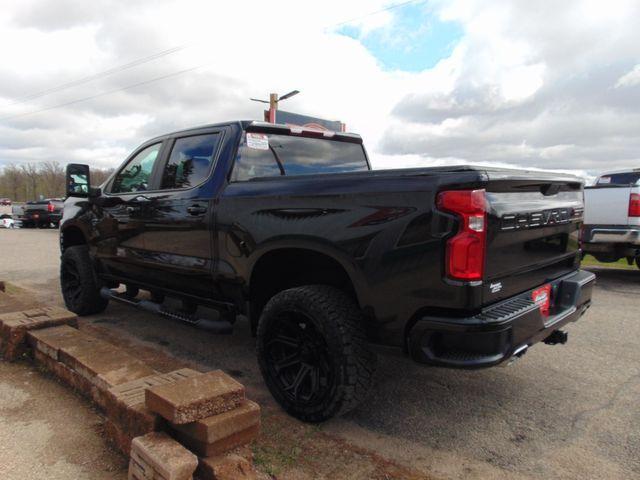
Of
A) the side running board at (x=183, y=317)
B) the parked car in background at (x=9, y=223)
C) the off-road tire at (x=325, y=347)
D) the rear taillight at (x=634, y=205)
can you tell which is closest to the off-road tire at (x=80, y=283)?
the side running board at (x=183, y=317)

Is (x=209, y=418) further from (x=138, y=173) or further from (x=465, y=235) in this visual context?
(x=138, y=173)

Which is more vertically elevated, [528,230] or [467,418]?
[528,230]

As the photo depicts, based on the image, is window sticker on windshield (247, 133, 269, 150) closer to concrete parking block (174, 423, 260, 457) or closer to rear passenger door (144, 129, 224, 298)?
rear passenger door (144, 129, 224, 298)

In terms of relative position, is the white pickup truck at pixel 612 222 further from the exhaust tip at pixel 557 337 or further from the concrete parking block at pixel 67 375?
the concrete parking block at pixel 67 375

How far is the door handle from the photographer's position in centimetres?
365

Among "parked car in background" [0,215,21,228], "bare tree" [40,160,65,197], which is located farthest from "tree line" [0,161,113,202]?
"parked car in background" [0,215,21,228]

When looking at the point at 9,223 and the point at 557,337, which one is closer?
the point at 557,337

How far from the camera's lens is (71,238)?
5.68 m

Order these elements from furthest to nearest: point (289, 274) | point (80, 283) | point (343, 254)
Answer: point (80, 283) < point (289, 274) < point (343, 254)

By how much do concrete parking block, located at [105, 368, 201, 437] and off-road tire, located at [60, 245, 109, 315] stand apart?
9.05 feet

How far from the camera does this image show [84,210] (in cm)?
523

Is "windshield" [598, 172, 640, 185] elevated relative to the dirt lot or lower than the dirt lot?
elevated

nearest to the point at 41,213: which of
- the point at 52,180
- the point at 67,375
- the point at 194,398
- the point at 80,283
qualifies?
the point at 80,283

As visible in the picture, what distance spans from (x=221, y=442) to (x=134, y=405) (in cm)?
53
